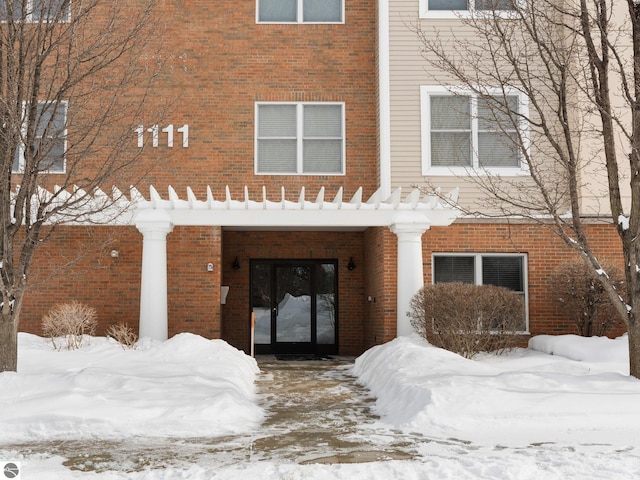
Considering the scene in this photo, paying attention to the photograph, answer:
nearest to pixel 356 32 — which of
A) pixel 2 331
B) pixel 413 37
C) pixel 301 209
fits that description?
pixel 413 37

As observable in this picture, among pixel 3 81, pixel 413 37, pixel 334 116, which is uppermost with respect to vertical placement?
pixel 413 37

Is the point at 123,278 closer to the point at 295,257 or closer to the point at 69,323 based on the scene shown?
the point at 69,323

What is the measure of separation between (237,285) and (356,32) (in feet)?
20.3

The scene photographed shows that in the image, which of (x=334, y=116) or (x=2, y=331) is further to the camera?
(x=334, y=116)

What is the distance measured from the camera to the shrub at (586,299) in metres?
12.1

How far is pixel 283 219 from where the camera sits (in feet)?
42.4

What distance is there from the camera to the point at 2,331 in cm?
793

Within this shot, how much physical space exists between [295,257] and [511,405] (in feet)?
30.7

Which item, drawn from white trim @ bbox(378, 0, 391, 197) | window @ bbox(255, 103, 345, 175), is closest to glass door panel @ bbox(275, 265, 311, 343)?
window @ bbox(255, 103, 345, 175)

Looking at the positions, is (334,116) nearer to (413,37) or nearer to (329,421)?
(413,37)

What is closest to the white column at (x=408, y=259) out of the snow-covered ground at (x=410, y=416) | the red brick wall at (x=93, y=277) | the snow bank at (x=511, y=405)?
the snow-covered ground at (x=410, y=416)

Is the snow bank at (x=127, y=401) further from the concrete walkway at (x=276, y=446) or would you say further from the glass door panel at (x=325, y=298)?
the glass door panel at (x=325, y=298)

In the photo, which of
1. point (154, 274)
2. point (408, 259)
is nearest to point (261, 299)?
point (154, 274)

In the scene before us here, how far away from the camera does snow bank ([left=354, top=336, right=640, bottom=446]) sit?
20.7 feet
